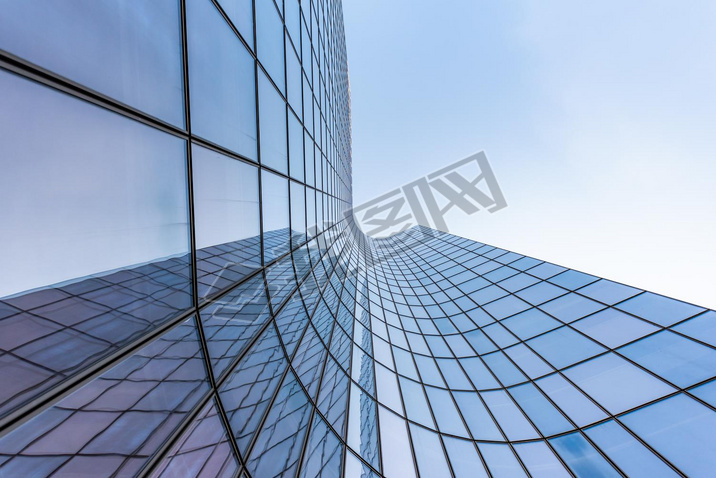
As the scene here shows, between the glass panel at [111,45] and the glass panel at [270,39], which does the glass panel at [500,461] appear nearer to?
the glass panel at [111,45]

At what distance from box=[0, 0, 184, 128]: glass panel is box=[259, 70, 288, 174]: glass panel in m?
3.10

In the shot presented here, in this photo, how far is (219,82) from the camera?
5.41m

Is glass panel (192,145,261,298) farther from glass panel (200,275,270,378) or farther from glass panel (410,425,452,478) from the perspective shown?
glass panel (410,425,452,478)

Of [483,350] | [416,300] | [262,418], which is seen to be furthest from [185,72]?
[416,300]

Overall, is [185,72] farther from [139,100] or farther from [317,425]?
[317,425]

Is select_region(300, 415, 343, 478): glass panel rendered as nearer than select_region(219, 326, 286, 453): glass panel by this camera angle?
No

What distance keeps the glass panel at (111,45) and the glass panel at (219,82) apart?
1.29 ft

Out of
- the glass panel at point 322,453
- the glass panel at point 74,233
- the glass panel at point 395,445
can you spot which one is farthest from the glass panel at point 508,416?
the glass panel at point 74,233

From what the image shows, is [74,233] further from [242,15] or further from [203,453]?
[242,15]

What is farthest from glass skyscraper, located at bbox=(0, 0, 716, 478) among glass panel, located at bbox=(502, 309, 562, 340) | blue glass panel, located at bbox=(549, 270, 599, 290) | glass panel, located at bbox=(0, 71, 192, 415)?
blue glass panel, located at bbox=(549, 270, 599, 290)

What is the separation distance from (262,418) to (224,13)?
333 inches

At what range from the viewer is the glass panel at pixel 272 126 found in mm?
7430

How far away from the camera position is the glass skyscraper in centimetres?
265

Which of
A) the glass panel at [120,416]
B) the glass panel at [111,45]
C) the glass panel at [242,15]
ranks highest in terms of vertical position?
the glass panel at [242,15]
